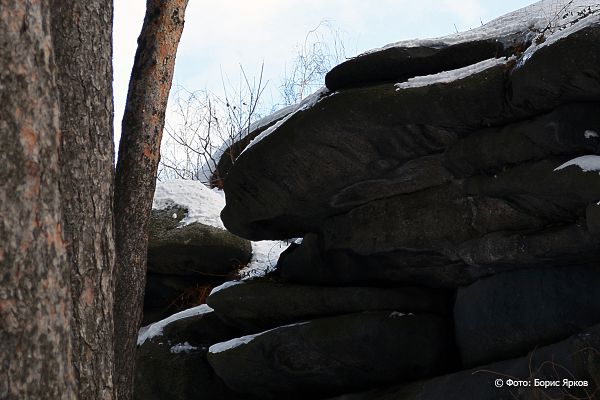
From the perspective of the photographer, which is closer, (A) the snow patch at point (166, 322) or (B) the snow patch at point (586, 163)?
(B) the snow patch at point (586, 163)

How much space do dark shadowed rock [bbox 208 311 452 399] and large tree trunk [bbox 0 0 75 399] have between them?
3870 millimetres

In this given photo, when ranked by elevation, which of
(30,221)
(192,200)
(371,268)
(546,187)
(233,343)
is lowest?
(233,343)

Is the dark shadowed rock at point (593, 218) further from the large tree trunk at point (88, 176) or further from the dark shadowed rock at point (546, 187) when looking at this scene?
the large tree trunk at point (88, 176)

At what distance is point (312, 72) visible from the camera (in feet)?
47.4

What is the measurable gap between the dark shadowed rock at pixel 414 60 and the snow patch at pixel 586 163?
3.16 feet

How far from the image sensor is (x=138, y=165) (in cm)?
448

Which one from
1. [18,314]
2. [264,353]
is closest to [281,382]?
[264,353]

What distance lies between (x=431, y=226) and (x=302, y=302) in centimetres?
134

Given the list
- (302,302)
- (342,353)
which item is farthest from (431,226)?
(302,302)

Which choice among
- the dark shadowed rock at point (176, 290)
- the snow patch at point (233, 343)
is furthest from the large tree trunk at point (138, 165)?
the dark shadowed rock at point (176, 290)

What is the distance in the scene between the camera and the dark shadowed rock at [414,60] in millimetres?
4953

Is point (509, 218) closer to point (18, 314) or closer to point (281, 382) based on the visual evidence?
point (281, 382)

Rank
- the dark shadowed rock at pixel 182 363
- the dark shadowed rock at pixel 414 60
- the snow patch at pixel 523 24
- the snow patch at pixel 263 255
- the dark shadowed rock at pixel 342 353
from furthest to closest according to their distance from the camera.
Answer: the snow patch at pixel 263 255, the dark shadowed rock at pixel 182 363, the dark shadowed rock at pixel 342 353, the dark shadowed rock at pixel 414 60, the snow patch at pixel 523 24

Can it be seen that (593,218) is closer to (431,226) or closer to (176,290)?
(431,226)
